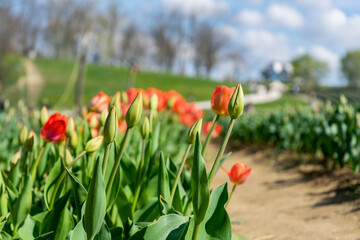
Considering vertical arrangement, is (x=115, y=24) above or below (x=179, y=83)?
above

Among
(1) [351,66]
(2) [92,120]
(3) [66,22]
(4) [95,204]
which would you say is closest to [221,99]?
(4) [95,204]

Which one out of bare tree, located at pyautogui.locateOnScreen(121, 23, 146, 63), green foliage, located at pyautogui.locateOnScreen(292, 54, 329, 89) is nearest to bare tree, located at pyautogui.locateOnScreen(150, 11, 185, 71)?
bare tree, located at pyautogui.locateOnScreen(121, 23, 146, 63)

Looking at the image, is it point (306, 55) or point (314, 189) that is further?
point (306, 55)

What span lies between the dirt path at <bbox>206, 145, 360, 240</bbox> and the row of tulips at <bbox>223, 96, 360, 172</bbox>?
31cm

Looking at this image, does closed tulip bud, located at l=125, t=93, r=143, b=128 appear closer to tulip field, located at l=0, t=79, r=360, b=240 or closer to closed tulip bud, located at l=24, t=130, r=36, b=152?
tulip field, located at l=0, t=79, r=360, b=240

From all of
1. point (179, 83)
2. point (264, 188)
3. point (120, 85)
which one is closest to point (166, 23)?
point (179, 83)

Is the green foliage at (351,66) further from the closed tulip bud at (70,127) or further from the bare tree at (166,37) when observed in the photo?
the closed tulip bud at (70,127)

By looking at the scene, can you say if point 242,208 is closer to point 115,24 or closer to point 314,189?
point 314,189

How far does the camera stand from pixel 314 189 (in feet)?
10.7

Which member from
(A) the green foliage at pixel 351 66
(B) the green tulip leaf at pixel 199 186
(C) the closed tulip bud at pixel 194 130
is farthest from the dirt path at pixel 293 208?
(A) the green foliage at pixel 351 66

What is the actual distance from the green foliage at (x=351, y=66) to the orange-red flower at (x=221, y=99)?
6581cm

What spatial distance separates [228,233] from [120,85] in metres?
26.8

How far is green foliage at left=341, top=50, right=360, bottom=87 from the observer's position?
61.0m

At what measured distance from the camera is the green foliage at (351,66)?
200 feet
